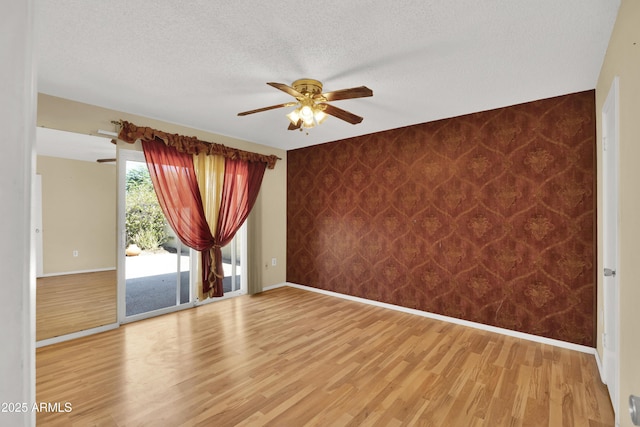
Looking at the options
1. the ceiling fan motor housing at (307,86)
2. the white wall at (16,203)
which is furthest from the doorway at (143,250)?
the white wall at (16,203)

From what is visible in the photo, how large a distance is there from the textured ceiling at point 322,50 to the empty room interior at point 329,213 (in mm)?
20

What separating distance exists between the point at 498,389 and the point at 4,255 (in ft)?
9.56

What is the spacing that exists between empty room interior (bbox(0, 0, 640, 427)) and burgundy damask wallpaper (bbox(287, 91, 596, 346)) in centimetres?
2

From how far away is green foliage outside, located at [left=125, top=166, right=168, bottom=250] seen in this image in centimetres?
366

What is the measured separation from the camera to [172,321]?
143 inches

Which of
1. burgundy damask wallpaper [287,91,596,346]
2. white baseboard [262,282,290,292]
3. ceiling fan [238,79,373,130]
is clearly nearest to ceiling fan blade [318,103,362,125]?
ceiling fan [238,79,373,130]

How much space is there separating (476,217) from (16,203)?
3.77 m

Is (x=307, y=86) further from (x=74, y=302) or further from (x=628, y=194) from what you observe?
(x=74, y=302)

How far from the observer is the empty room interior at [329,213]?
1.79 meters

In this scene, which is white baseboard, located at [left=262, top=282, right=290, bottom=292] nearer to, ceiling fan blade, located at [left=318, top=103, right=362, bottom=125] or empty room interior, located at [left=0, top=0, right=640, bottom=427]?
empty room interior, located at [left=0, top=0, right=640, bottom=427]

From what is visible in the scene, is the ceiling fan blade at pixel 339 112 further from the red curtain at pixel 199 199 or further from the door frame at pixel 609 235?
the red curtain at pixel 199 199

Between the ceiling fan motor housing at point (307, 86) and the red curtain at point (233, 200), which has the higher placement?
the ceiling fan motor housing at point (307, 86)

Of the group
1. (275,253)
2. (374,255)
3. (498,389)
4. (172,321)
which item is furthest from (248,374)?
(275,253)

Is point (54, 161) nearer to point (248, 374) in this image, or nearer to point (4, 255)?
point (248, 374)
